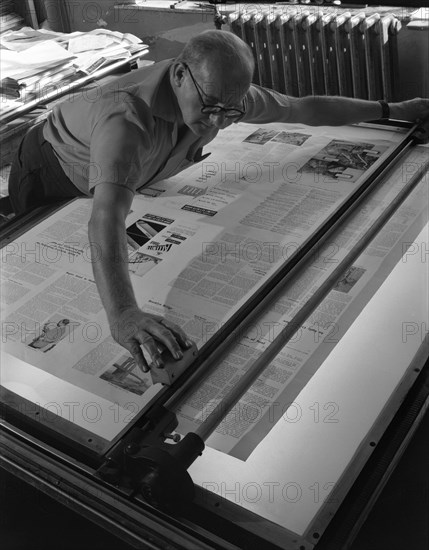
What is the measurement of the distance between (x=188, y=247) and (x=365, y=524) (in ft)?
2.88

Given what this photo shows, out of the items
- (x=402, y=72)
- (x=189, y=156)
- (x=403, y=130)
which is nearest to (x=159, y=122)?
(x=189, y=156)

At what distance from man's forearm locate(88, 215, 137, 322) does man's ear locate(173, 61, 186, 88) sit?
40cm

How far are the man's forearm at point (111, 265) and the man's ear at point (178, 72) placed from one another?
40 centimetres

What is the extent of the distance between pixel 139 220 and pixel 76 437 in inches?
31.3

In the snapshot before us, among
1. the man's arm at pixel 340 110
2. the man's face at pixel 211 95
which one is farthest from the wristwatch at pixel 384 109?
the man's face at pixel 211 95

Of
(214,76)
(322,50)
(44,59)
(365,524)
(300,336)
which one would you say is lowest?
(365,524)

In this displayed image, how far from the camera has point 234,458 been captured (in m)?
1.42

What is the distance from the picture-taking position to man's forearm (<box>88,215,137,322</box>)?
58.4 inches

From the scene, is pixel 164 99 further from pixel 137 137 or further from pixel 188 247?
pixel 188 247

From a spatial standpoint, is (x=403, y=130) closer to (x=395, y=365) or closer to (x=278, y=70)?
(x=278, y=70)

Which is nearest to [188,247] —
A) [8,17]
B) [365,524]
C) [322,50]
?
[365,524]

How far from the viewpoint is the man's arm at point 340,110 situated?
7.47 feet

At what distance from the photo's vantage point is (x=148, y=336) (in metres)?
1.38

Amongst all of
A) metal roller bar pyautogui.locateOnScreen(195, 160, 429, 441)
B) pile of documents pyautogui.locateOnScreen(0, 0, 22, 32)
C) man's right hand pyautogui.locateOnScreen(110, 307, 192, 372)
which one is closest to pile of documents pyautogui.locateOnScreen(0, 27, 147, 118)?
pile of documents pyautogui.locateOnScreen(0, 0, 22, 32)
